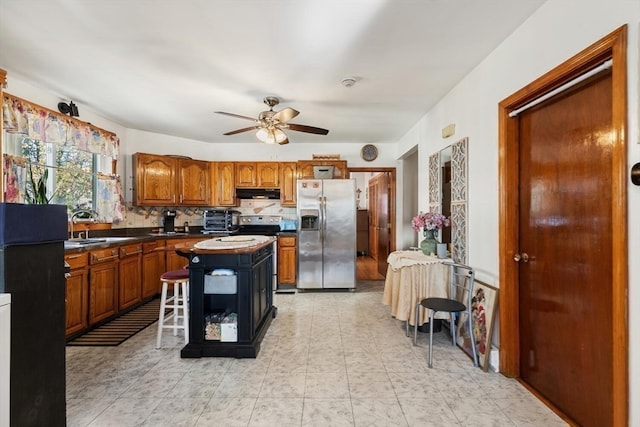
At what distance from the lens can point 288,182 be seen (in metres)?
5.22

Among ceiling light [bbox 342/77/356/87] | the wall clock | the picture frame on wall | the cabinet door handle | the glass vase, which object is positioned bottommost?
the picture frame on wall

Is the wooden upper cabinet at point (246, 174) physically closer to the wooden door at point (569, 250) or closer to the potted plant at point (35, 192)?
the potted plant at point (35, 192)

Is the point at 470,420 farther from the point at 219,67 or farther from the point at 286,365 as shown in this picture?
the point at 219,67

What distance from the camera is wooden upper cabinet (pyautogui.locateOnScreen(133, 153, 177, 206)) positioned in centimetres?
453

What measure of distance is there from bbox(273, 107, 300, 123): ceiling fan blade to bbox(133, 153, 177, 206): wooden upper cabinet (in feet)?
8.55

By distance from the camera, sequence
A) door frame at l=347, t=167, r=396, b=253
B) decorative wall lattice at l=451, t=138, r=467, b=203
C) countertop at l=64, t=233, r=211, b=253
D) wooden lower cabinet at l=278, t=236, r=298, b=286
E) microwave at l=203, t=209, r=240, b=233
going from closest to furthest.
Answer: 1. decorative wall lattice at l=451, t=138, r=467, b=203
2. countertop at l=64, t=233, r=211, b=253
3. wooden lower cabinet at l=278, t=236, r=298, b=286
4. microwave at l=203, t=209, r=240, b=233
5. door frame at l=347, t=167, r=396, b=253

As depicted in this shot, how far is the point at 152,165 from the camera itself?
462cm

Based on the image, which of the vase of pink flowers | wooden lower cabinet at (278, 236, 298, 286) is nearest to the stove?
wooden lower cabinet at (278, 236, 298, 286)

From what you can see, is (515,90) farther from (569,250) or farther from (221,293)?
(221,293)

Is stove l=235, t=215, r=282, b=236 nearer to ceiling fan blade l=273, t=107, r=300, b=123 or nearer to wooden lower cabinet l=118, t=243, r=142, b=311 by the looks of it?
wooden lower cabinet l=118, t=243, r=142, b=311

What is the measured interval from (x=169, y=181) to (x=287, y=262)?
2247 millimetres

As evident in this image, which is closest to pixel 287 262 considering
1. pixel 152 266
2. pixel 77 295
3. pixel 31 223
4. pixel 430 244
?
pixel 152 266

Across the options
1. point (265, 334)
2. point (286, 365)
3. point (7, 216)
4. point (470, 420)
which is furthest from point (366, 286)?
point (7, 216)

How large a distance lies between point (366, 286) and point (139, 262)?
11.1ft
